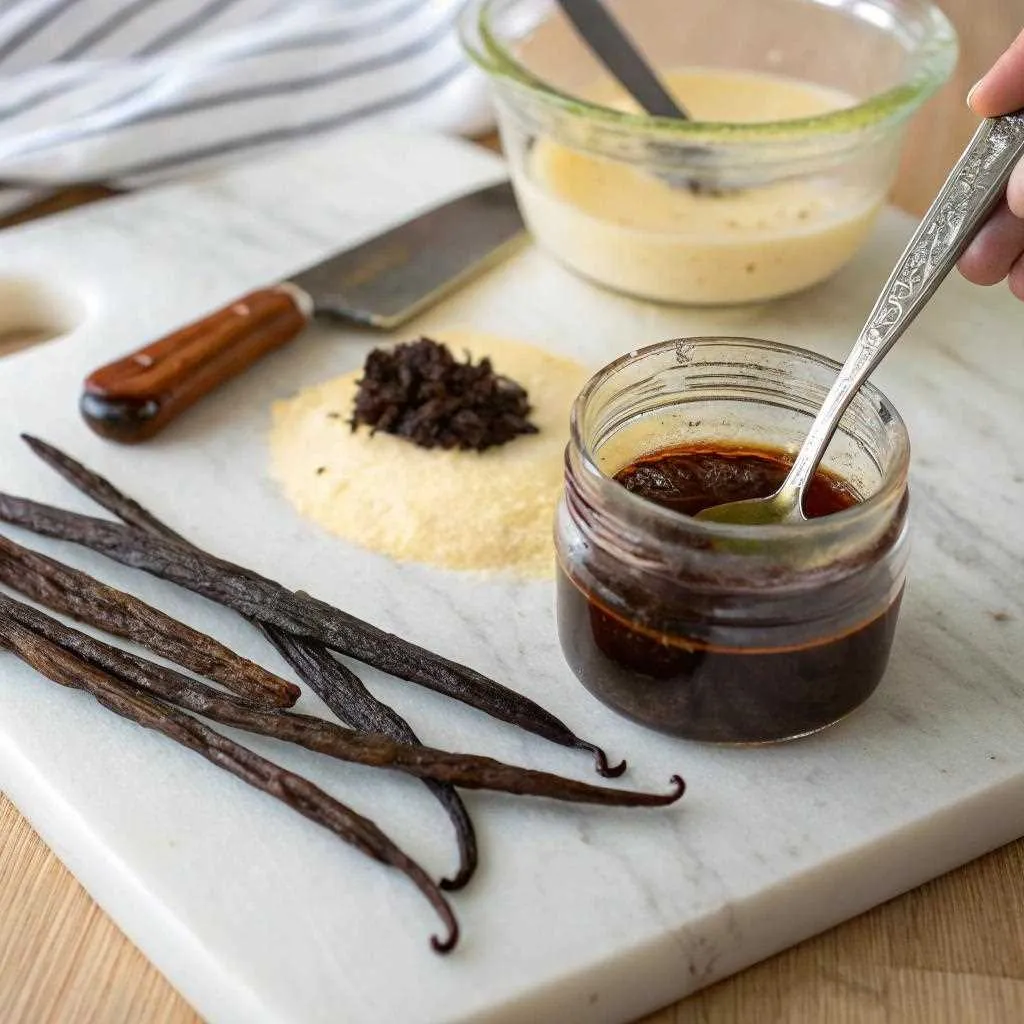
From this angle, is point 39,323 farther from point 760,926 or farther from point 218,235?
point 760,926

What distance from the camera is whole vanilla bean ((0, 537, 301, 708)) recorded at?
5.59 ft

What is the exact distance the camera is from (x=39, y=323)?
267 cm

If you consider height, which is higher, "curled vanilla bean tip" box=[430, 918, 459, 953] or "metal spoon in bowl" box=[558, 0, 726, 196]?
"metal spoon in bowl" box=[558, 0, 726, 196]

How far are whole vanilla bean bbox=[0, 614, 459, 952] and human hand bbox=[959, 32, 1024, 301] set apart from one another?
1.10 metres

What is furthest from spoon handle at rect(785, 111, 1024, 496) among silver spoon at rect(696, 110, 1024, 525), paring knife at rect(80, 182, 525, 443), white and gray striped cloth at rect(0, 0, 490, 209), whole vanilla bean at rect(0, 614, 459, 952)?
white and gray striped cloth at rect(0, 0, 490, 209)

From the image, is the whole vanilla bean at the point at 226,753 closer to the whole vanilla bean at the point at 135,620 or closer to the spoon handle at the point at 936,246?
the whole vanilla bean at the point at 135,620

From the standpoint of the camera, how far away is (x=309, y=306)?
2.44 m

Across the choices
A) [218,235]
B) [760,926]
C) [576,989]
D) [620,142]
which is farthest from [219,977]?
[218,235]

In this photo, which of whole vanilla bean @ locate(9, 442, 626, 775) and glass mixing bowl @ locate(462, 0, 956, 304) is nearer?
whole vanilla bean @ locate(9, 442, 626, 775)

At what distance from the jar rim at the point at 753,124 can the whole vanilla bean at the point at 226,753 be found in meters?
1.23

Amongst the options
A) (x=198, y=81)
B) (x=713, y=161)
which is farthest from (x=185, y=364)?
(x=198, y=81)

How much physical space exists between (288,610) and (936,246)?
949 millimetres

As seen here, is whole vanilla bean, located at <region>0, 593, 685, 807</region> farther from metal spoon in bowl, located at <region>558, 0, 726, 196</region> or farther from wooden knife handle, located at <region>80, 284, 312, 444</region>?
metal spoon in bowl, located at <region>558, 0, 726, 196</region>

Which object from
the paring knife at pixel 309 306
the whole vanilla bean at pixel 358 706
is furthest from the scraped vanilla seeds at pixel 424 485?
the whole vanilla bean at pixel 358 706
